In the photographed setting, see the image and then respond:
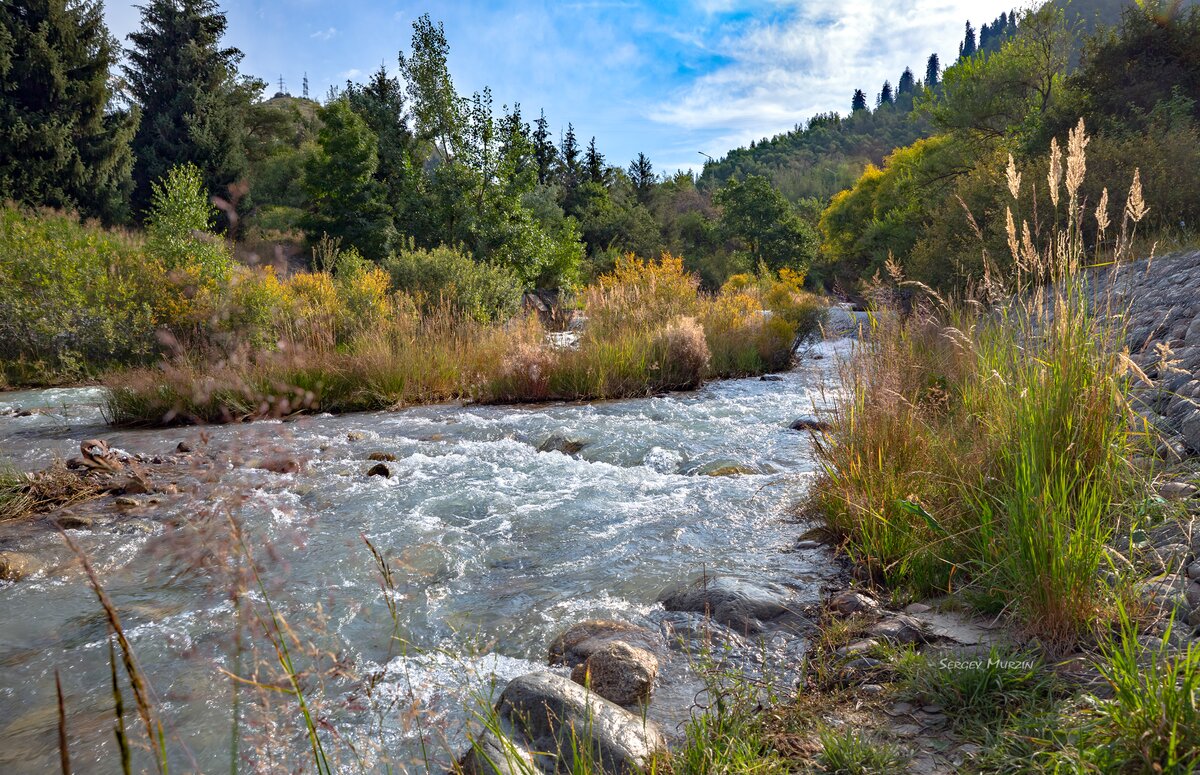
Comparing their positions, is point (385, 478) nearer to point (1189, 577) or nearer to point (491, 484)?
point (491, 484)

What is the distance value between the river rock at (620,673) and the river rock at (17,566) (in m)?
3.50

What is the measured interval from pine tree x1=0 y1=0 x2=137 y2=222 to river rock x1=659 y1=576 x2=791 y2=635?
24.9 m

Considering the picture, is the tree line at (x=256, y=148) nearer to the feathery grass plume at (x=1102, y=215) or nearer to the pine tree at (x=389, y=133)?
the pine tree at (x=389, y=133)

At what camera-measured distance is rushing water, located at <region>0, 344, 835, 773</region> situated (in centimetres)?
255

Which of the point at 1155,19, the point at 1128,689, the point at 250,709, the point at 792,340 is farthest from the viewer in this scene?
the point at 1155,19

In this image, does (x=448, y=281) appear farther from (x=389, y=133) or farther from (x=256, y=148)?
(x=256, y=148)

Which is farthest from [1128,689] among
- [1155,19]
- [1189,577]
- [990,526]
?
[1155,19]

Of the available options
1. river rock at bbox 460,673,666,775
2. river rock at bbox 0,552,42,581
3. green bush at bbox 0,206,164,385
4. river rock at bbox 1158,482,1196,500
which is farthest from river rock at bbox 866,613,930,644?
green bush at bbox 0,206,164,385

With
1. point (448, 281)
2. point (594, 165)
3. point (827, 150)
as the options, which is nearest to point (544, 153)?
point (594, 165)

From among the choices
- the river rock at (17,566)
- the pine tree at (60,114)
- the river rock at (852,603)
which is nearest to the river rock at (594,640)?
the river rock at (852,603)

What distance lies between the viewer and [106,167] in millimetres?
23703

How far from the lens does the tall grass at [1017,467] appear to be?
2.35 meters

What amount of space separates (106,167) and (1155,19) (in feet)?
102

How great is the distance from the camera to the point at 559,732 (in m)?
2.16
